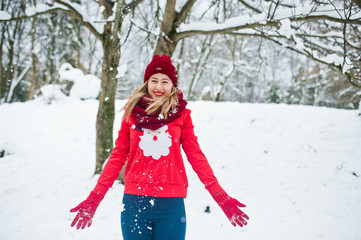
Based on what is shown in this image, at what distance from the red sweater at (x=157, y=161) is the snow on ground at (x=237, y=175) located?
71.0 inches

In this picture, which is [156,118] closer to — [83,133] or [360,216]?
[360,216]

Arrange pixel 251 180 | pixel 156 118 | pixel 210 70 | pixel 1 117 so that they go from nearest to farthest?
pixel 156 118 < pixel 251 180 < pixel 1 117 < pixel 210 70

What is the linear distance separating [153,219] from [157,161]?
37cm

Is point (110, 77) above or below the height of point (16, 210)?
above

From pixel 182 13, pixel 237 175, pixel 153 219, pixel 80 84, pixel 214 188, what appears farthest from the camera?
pixel 80 84

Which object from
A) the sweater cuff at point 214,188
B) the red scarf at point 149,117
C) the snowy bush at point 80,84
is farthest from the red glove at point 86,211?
the snowy bush at point 80,84

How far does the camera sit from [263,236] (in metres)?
3.03

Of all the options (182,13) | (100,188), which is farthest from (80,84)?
(100,188)

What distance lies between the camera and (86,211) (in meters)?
1.48

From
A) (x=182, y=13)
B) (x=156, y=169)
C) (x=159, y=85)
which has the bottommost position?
(x=156, y=169)

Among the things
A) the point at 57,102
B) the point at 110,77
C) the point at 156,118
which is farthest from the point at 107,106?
the point at 57,102

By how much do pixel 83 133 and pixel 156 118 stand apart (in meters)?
5.88

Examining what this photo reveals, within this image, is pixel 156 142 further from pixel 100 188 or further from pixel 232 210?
pixel 232 210

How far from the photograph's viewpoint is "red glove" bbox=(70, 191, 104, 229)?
1.46 meters
